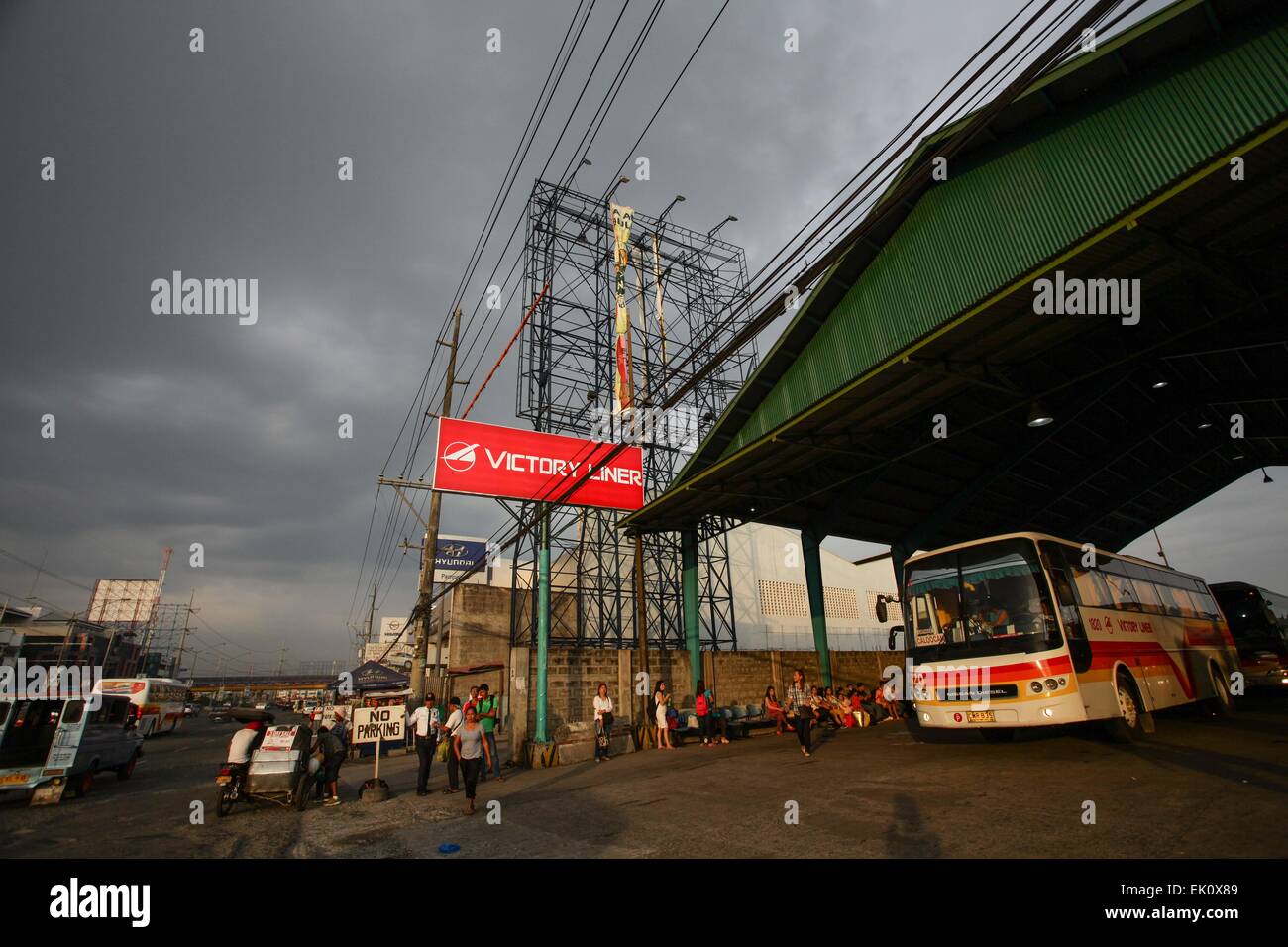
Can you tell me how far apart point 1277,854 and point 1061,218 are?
10009 millimetres

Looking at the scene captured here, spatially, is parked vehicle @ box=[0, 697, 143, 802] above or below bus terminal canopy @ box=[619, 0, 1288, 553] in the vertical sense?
below

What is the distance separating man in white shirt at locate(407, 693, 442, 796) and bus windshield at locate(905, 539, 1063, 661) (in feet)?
31.5

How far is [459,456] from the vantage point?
18562mm

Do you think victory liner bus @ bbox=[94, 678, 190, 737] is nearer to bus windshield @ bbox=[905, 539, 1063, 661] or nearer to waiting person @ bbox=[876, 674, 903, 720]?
waiting person @ bbox=[876, 674, 903, 720]

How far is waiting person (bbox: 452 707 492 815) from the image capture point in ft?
31.1

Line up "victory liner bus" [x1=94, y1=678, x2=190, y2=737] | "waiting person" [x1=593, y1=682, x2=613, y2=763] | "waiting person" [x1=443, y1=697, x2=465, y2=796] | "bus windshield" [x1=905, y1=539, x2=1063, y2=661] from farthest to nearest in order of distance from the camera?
"victory liner bus" [x1=94, y1=678, x2=190, y2=737] < "waiting person" [x1=593, y1=682, x2=613, y2=763] < "waiting person" [x1=443, y1=697, x2=465, y2=796] < "bus windshield" [x1=905, y1=539, x2=1063, y2=661]

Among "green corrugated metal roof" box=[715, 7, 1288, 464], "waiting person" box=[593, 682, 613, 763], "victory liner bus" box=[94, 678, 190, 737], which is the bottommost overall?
"victory liner bus" box=[94, 678, 190, 737]

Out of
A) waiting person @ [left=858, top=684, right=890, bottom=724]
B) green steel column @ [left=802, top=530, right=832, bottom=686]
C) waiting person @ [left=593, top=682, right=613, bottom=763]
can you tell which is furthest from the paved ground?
green steel column @ [left=802, top=530, right=832, bottom=686]

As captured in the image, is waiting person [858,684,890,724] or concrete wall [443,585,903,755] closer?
concrete wall [443,585,903,755]

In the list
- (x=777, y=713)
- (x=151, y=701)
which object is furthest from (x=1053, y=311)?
(x=151, y=701)

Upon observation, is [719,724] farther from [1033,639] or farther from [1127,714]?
[1033,639]

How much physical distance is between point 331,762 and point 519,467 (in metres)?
10.4
